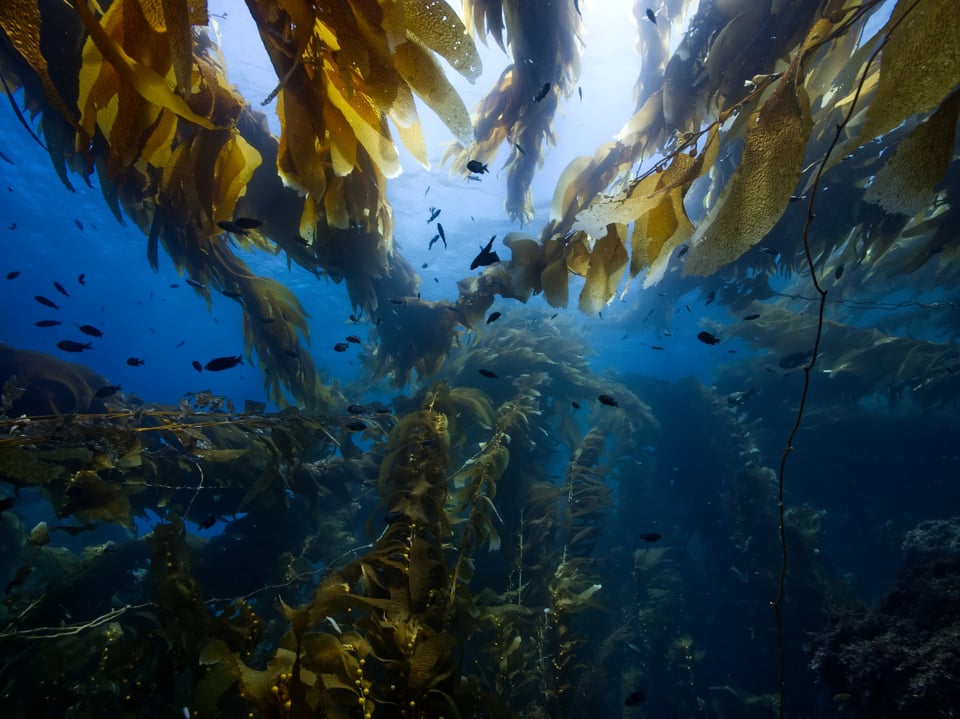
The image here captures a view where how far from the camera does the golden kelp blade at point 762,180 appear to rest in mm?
1164

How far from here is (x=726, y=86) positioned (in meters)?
2.74

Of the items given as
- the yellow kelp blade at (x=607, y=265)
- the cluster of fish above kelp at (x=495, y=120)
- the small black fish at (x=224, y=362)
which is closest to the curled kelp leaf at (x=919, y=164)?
the cluster of fish above kelp at (x=495, y=120)

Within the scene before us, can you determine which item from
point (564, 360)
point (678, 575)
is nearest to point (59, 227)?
point (564, 360)

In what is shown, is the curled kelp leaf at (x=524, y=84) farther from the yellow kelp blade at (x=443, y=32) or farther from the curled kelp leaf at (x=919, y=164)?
the curled kelp leaf at (x=919, y=164)

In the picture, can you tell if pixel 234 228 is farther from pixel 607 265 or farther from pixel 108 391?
pixel 108 391

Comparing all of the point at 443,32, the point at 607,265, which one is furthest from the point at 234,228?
the point at 607,265

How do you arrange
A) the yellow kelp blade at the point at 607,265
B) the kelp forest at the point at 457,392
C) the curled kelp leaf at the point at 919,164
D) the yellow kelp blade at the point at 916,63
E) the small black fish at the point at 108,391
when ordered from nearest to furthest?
the yellow kelp blade at the point at 916,63 → the curled kelp leaf at the point at 919,164 → the kelp forest at the point at 457,392 → the yellow kelp blade at the point at 607,265 → the small black fish at the point at 108,391

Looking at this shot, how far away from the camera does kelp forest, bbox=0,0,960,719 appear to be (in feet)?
4.66

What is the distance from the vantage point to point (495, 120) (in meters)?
4.60

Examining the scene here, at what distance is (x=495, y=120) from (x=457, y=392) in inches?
150

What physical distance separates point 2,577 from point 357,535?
750 centimetres

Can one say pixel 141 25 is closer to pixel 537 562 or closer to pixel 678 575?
pixel 537 562

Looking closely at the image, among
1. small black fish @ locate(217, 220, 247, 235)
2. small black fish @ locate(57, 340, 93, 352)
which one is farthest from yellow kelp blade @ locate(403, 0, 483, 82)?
small black fish @ locate(57, 340, 93, 352)

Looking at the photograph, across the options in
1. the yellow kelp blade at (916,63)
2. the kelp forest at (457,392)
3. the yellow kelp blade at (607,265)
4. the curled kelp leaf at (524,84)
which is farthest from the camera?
the curled kelp leaf at (524,84)
